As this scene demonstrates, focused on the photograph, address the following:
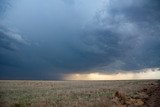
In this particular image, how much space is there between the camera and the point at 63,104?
102 ft

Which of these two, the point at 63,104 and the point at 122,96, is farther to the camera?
the point at 122,96

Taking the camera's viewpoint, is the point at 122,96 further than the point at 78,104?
Yes

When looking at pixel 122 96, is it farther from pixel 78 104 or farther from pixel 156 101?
pixel 78 104

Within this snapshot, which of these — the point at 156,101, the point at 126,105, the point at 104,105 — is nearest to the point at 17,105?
the point at 104,105

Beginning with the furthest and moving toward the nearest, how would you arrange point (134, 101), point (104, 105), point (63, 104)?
1. point (134, 101)
2. point (63, 104)
3. point (104, 105)

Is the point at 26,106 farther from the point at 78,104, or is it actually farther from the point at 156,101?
the point at 156,101

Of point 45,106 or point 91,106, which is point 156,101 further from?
point 45,106

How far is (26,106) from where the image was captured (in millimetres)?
30094

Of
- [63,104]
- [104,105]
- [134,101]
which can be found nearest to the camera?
[104,105]

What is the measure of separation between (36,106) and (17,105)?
7.07 feet

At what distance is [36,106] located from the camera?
1159 inches

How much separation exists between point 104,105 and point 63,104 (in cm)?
459

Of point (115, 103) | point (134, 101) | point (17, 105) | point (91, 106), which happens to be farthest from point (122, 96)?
point (17, 105)

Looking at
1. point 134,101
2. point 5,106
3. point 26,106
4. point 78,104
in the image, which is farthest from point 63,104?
point 134,101
